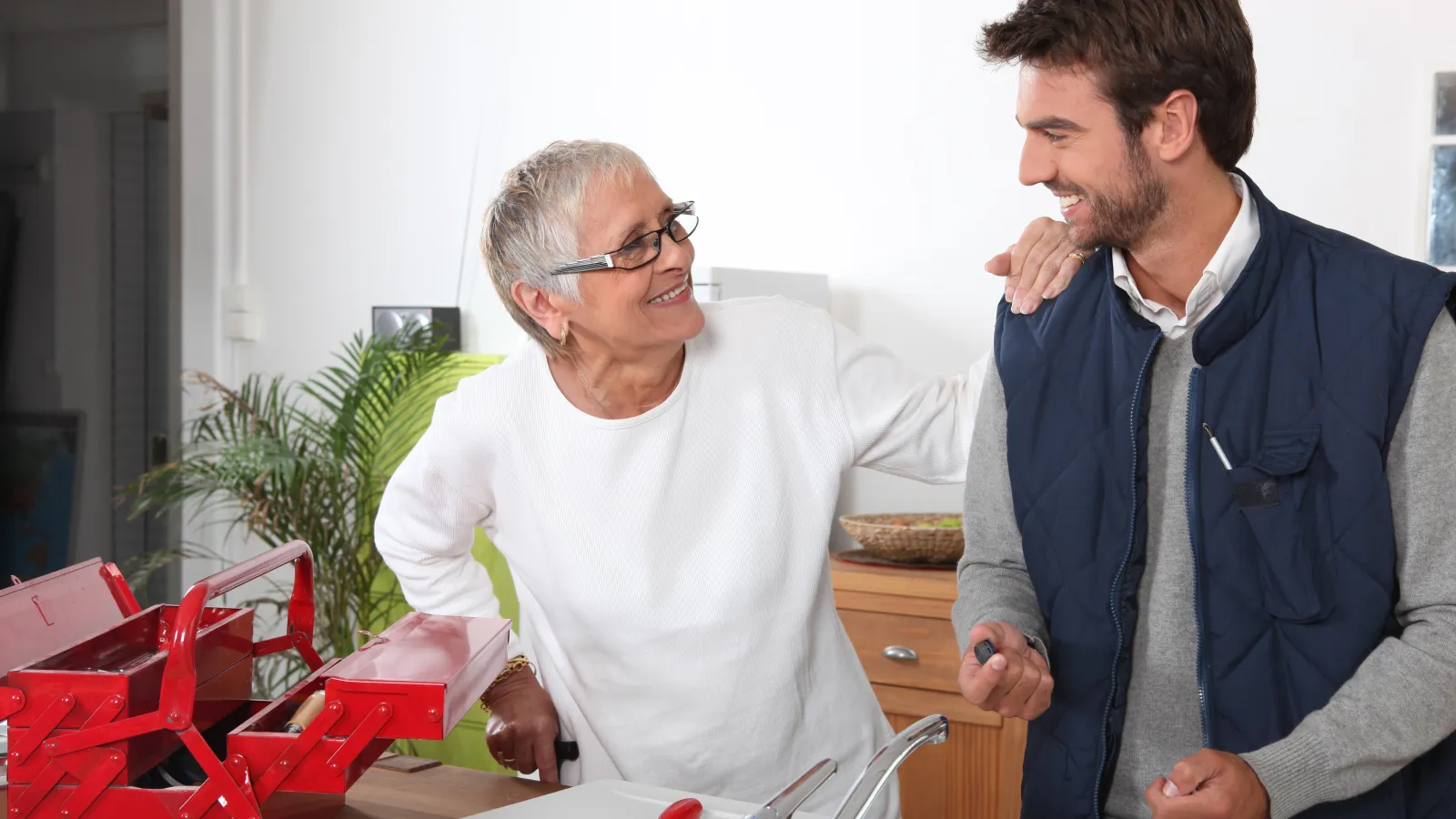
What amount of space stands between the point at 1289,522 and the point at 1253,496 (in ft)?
0.14

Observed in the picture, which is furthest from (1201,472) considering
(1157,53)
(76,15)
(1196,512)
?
(76,15)

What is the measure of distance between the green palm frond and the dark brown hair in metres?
2.58

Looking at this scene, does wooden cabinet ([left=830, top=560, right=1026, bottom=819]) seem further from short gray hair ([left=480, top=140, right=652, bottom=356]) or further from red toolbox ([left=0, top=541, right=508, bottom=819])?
red toolbox ([left=0, top=541, right=508, bottom=819])

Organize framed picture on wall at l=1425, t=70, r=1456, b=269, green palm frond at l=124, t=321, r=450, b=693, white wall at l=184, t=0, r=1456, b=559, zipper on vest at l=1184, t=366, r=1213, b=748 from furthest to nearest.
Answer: green palm frond at l=124, t=321, r=450, b=693 → white wall at l=184, t=0, r=1456, b=559 → framed picture on wall at l=1425, t=70, r=1456, b=269 → zipper on vest at l=1184, t=366, r=1213, b=748

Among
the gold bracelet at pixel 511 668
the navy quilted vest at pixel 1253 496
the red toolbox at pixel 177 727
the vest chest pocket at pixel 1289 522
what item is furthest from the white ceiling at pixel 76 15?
the vest chest pocket at pixel 1289 522

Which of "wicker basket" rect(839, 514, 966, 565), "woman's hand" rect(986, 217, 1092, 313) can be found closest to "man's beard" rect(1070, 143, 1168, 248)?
"woman's hand" rect(986, 217, 1092, 313)

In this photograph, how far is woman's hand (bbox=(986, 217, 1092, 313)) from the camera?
1.58 m

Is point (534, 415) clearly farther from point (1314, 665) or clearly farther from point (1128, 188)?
point (1314, 665)

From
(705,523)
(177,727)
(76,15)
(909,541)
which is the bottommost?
(909,541)

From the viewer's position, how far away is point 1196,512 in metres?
1.38

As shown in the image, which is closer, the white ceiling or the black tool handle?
the black tool handle

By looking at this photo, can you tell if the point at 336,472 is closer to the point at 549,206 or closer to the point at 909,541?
the point at 909,541

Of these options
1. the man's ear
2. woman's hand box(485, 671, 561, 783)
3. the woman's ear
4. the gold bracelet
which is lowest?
woman's hand box(485, 671, 561, 783)

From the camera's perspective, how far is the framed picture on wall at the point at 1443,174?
291cm
